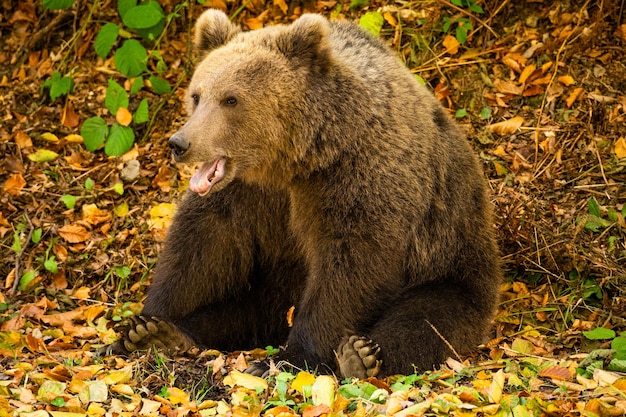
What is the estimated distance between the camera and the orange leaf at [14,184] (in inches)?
328

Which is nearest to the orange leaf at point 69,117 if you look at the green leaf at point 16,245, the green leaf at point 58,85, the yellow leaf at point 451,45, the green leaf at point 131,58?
the green leaf at point 58,85

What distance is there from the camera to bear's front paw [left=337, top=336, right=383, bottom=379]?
5.55 metres

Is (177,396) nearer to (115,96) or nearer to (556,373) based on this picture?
(556,373)

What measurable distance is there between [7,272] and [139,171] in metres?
1.46

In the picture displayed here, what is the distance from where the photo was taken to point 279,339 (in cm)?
680

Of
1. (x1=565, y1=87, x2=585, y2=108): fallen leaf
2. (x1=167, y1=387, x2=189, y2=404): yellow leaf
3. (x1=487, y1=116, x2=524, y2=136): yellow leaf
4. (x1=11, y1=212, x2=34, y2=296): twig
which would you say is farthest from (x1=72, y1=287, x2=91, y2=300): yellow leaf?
(x1=565, y1=87, x2=585, y2=108): fallen leaf

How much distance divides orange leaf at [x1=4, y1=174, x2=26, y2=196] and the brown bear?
2444mm

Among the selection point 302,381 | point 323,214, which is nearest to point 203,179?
point 323,214

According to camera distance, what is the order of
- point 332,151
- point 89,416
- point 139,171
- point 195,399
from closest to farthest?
point 89,416
point 195,399
point 332,151
point 139,171

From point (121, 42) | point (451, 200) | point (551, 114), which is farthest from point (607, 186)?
point (121, 42)

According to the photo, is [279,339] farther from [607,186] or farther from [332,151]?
[607,186]

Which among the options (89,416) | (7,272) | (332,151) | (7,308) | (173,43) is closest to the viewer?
(89,416)

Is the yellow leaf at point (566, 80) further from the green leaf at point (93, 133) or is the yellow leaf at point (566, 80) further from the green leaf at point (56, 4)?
the green leaf at point (56, 4)

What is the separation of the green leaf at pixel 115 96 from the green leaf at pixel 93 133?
18 cm
